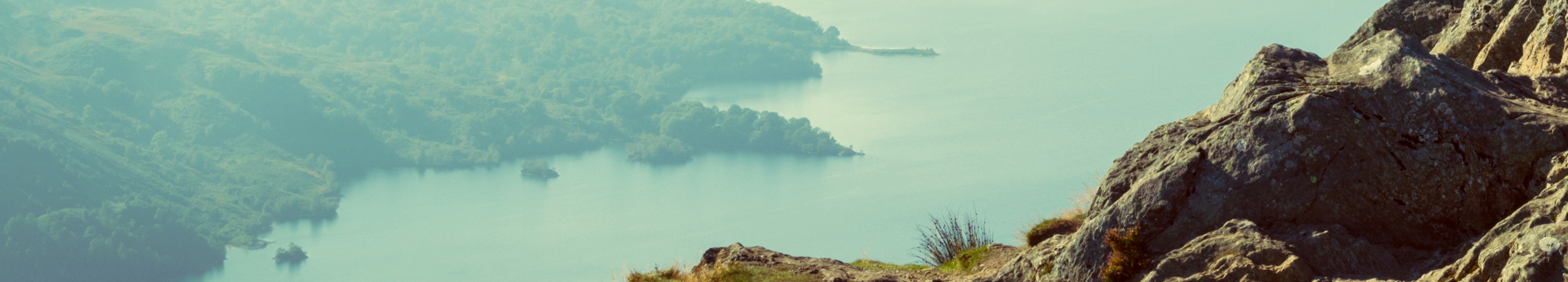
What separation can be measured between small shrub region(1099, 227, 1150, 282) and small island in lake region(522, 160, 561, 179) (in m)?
182

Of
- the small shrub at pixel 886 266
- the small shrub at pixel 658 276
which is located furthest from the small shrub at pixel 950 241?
the small shrub at pixel 658 276

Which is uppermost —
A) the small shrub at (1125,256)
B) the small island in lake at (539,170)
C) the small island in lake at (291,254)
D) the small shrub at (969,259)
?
the small island in lake at (539,170)

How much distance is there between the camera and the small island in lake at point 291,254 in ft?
488

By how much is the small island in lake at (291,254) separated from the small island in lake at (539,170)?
1787 inches

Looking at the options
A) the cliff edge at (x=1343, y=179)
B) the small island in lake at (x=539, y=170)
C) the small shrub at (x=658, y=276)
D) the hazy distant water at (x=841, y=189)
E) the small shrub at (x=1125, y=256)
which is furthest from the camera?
the small island in lake at (x=539, y=170)

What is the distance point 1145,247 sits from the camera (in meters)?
8.52

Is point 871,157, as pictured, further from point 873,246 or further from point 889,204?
point 873,246

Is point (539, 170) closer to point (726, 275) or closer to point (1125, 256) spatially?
point (726, 275)

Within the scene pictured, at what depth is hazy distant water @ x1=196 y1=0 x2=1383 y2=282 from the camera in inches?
5379

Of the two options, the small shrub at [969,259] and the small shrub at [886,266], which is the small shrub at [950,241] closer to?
the small shrub at [886,266]

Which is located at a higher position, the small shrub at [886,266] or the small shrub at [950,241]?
the small shrub at [950,241]

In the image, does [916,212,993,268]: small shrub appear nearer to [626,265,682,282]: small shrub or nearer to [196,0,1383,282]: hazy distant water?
[626,265,682,282]: small shrub

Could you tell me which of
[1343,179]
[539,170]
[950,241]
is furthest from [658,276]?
[539,170]

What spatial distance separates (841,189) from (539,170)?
58.6 metres
